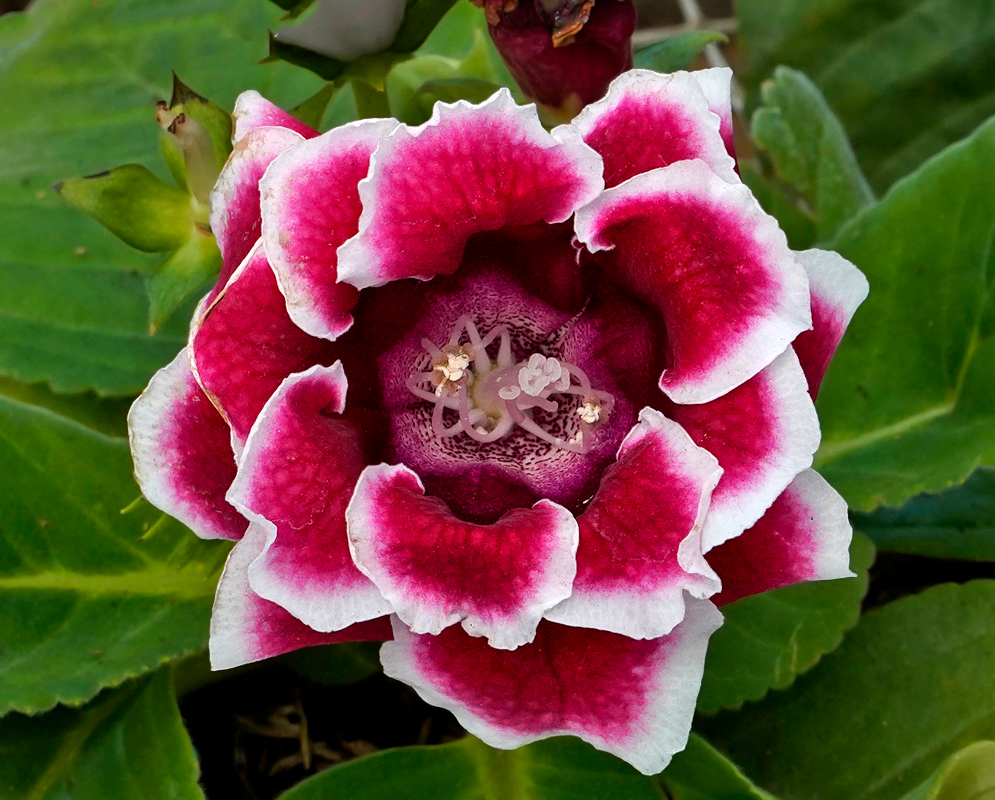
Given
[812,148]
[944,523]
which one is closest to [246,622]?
[944,523]

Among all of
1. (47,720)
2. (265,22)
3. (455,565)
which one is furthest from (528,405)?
(265,22)

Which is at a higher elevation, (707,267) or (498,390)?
(707,267)

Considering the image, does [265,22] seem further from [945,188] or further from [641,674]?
[641,674]

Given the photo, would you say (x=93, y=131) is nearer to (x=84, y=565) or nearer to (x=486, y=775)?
(x=84, y=565)

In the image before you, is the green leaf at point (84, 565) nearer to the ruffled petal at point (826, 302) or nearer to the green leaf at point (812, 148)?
the ruffled petal at point (826, 302)

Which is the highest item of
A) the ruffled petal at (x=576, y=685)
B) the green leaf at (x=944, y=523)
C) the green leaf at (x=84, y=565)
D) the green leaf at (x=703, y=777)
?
the ruffled petal at (x=576, y=685)

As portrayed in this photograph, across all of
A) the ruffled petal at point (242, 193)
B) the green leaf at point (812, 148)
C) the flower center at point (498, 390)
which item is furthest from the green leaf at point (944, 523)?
the ruffled petal at point (242, 193)
